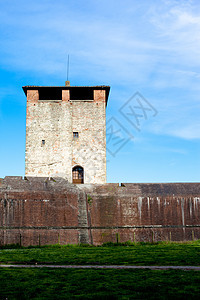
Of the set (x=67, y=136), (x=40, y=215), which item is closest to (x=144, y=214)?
(x=40, y=215)

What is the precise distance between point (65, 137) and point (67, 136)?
0.54 ft

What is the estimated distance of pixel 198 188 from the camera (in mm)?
21656

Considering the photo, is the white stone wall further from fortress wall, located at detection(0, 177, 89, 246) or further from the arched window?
fortress wall, located at detection(0, 177, 89, 246)

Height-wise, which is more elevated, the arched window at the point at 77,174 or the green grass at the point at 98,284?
the arched window at the point at 77,174

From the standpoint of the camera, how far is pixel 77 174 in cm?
2556

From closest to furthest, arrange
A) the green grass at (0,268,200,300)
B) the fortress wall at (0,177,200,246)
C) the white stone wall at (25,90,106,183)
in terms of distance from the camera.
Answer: the green grass at (0,268,200,300) < the fortress wall at (0,177,200,246) < the white stone wall at (25,90,106,183)

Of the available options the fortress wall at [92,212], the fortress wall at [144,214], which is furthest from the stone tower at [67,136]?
the fortress wall at [144,214]

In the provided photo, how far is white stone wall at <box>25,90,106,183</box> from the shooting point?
82.4 ft

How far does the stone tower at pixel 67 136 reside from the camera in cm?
2512

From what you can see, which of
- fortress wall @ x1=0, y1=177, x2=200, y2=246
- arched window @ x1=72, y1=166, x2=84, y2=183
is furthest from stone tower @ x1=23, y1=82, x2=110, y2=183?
fortress wall @ x1=0, y1=177, x2=200, y2=246

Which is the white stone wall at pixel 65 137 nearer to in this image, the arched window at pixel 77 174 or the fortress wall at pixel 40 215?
the arched window at pixel 77 174

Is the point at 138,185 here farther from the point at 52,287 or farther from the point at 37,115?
the point at 52,287

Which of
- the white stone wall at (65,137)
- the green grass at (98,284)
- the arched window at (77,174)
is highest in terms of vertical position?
the white stone wall at (65,137)

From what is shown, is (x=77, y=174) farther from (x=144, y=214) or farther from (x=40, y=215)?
(x=40, y=215)
